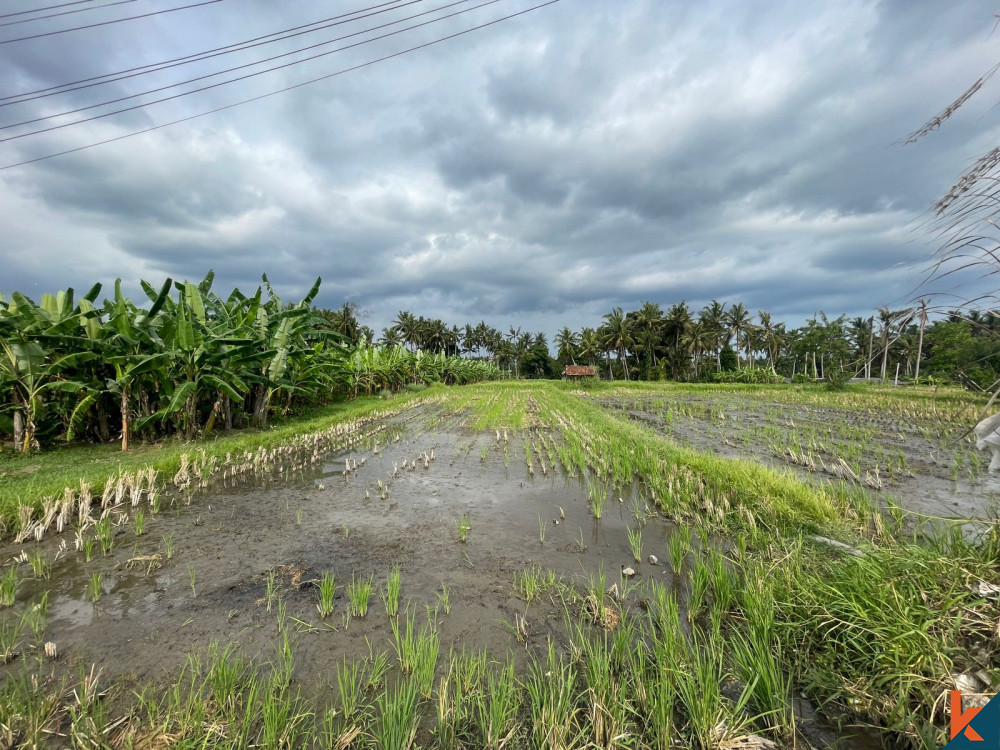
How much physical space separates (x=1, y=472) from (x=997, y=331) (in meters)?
12.3

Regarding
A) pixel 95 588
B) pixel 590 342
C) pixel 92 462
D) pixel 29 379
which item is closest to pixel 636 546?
pixel 95 588

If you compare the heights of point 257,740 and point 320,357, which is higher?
point 320,357

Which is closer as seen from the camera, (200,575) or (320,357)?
(200,575)

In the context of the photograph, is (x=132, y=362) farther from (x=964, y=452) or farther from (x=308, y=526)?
(x=964, y=452)

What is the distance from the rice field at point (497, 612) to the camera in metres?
2.18

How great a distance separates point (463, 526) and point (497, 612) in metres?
1.77

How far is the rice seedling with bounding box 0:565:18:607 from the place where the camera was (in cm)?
343

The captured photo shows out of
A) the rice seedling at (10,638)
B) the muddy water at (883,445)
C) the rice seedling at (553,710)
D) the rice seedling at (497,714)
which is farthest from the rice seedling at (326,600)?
the muddy water at (883,445)

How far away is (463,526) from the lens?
5047 millimetres

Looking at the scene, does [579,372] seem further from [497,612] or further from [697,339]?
[497,612]

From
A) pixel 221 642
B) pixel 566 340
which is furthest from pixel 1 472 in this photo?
pixel 566 340

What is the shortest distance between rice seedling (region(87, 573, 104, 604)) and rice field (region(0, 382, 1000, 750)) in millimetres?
32

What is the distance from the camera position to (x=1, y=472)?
6.79 metres

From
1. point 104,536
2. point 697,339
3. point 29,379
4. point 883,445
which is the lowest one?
point 883,445
